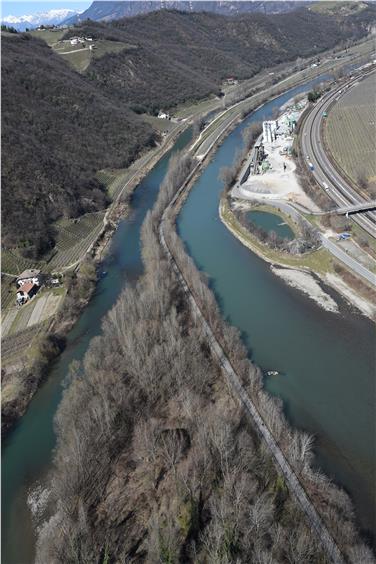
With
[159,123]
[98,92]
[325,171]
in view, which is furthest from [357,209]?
[98,92]

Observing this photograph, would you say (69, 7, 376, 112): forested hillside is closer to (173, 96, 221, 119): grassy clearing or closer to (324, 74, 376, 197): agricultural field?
(173, 96, 221, 119): grassy clearing

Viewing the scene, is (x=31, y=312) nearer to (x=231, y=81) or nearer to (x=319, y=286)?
(x=319, y=286)

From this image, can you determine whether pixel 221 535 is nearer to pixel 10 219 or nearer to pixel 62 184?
pixel 10 219

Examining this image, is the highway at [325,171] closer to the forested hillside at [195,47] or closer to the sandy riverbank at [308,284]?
the sandy riverbank at [308,284]

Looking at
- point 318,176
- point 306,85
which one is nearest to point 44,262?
point 318,176

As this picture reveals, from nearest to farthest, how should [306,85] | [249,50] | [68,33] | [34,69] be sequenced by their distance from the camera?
[34,69]
[68,33]
[306,85]
[249,50]

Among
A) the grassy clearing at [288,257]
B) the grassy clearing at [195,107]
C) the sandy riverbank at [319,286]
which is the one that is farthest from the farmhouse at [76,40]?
the sandy riverbank at [319,286]

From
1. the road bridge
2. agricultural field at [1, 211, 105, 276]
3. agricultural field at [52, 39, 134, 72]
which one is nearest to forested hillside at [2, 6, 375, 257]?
agricultural field at [1, 211, 105, 276]
